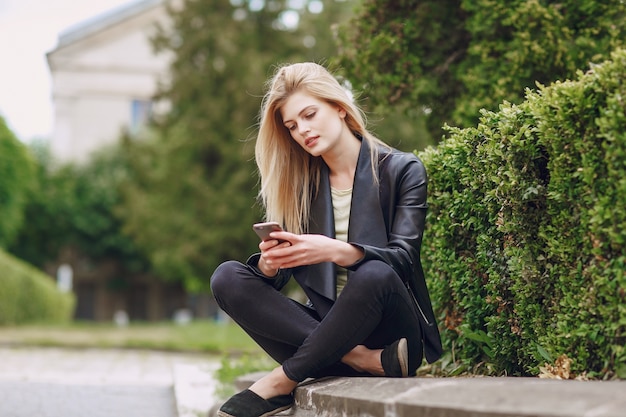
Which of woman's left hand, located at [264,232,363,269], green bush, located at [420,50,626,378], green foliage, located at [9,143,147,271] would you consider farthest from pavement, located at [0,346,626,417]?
green foliage, located at [9,143,147,271]

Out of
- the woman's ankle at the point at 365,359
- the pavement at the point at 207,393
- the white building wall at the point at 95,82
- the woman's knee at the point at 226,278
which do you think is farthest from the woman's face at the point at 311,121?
the white building wall at the point at 95,82

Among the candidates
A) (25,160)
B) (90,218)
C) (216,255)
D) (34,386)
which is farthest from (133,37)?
(34,386)

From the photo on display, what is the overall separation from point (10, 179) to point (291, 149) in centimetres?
2593

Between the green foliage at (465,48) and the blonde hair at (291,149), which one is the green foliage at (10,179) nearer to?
the green foliage at (465,48)

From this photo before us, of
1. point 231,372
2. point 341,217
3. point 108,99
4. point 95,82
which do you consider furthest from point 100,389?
point 95,82

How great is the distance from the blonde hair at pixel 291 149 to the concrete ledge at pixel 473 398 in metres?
1.02

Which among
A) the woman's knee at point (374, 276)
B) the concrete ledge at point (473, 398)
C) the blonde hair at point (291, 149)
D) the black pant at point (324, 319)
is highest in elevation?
the blonde hair at point (291, 149)

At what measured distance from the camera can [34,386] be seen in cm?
712

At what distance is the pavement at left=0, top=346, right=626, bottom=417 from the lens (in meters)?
2.45

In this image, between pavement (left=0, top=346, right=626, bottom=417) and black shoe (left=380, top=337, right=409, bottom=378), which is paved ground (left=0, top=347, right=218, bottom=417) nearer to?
pavement (left=0, top=346, right=626, bottom=417)

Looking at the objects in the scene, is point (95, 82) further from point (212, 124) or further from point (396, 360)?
point (396, 360)

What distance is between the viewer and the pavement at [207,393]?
8.05 feet

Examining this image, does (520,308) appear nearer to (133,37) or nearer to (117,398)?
(117,398)

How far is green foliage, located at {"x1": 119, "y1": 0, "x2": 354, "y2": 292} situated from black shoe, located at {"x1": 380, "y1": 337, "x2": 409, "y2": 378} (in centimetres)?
1778
